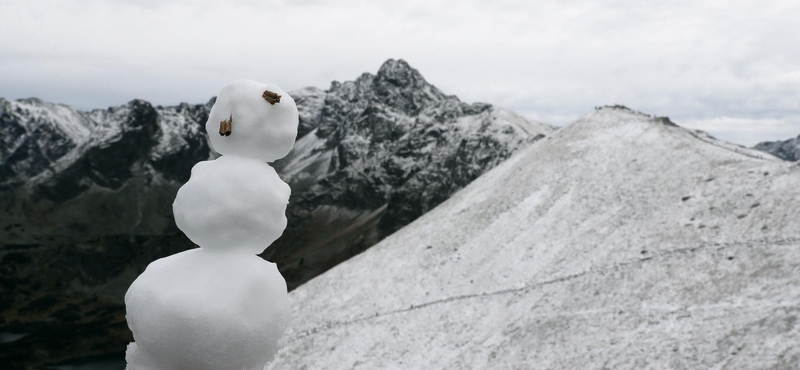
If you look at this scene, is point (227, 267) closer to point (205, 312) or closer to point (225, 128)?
point (205, 312)

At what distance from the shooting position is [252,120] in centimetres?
721

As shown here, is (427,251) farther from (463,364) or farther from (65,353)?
(65,353)

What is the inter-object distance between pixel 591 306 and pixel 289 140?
20763 mm

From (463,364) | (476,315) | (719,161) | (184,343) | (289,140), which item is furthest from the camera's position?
(719,161)

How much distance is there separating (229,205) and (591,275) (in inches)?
952

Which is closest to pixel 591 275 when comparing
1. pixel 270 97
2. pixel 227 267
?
→ pixel 270 97

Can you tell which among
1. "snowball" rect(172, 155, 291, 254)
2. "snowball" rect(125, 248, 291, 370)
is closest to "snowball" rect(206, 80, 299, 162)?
"snowball" rect(172, 155, 291, 254)

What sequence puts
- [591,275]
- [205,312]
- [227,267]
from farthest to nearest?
[591,275]
[227,267]
[205,312]

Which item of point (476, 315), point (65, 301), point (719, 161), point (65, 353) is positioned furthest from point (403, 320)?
point (65, 301)

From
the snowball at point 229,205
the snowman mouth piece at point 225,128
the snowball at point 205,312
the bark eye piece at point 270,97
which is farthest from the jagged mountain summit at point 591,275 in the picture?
the snowman mouth piece at point 225,128

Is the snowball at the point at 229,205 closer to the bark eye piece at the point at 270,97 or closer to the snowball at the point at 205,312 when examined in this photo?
the snowball at the point at 205,312

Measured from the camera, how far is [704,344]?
1889cm

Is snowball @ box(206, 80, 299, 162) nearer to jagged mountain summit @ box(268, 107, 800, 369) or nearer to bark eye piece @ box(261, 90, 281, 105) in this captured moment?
bark eye piece @ box(261, 90, 281, 105)

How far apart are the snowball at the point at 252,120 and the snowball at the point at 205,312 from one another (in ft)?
4.88
